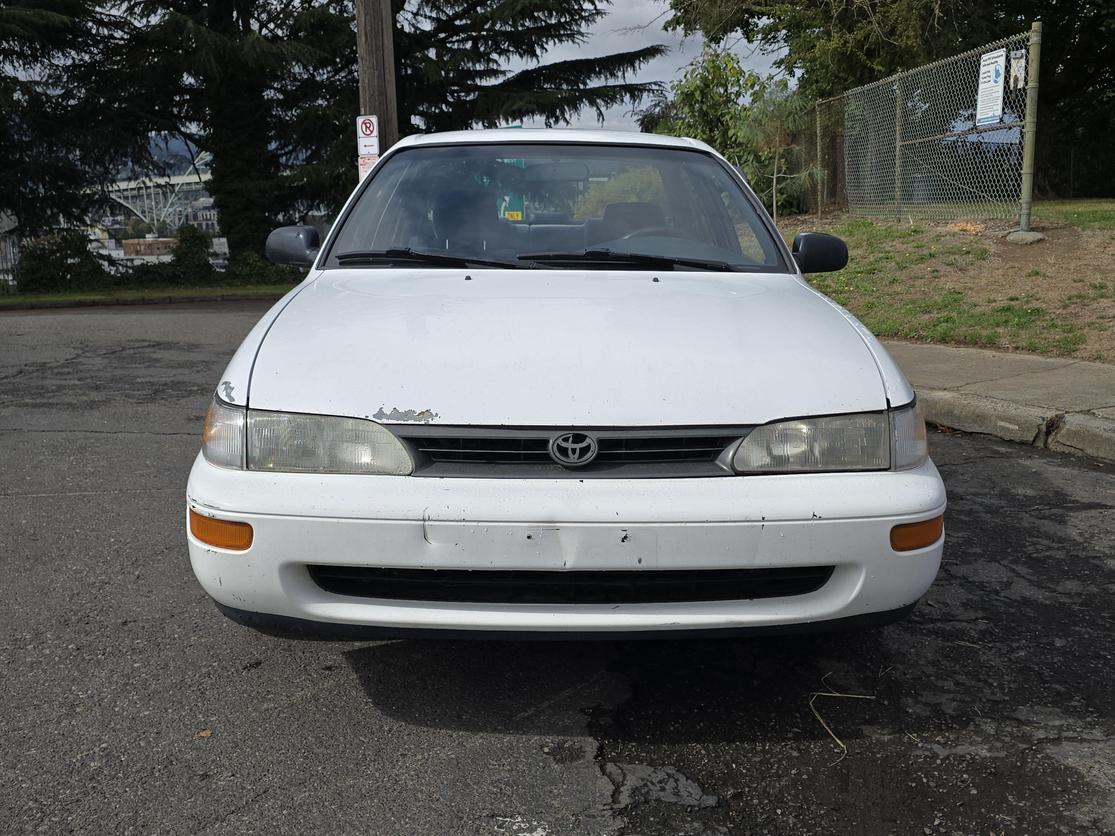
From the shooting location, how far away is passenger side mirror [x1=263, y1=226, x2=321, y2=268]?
387 cm

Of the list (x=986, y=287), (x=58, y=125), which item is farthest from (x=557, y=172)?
(x=58, y=125)

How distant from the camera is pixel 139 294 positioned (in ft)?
66.5

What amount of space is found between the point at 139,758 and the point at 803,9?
62.5ft

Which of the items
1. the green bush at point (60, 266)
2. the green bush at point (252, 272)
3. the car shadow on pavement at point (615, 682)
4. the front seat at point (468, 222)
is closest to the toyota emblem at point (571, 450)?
the car shadow on pavement at point (615, 682)

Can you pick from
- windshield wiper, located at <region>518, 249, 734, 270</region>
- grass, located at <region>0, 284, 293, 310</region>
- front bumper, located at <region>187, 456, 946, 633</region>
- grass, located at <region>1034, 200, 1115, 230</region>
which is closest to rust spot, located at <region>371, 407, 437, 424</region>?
front bumper, located at <region>187, 456, 946, 633</region>

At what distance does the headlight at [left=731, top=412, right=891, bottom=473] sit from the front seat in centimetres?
148

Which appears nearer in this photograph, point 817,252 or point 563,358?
point 563,358

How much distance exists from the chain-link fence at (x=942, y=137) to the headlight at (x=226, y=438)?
8.93m

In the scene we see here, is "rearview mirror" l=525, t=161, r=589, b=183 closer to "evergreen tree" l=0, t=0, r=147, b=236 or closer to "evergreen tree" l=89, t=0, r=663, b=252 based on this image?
"evergreen tree" l=89, t=0, r=663, b=252

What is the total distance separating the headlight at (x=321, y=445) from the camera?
2.33m

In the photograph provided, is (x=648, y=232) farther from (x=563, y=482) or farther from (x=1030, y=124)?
(x=1030, y=124)

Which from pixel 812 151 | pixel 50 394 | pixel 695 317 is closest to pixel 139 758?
pixel 695 317

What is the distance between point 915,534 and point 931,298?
292 inches

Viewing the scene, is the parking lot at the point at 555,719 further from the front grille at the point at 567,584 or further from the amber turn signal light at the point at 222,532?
the amber turn signal light at the point at 222,532
